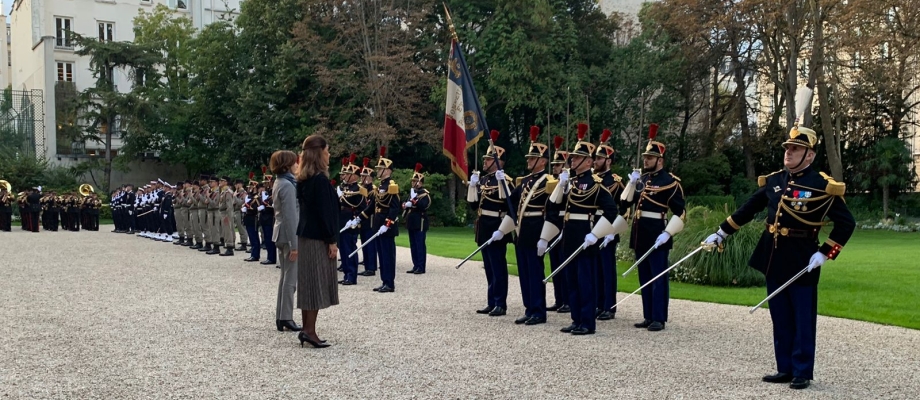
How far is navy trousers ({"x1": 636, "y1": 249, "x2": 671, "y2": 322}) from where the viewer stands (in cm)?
915

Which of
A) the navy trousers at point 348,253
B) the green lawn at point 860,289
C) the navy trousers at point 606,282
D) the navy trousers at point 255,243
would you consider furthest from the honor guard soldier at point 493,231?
the navy trousers at point 255,243

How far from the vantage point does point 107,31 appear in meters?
52.6

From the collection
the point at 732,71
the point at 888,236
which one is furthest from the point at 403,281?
the point at 732,71

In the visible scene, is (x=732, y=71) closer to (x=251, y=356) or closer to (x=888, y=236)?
(x=888, y=236)

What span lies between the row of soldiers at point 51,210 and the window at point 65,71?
21.0m

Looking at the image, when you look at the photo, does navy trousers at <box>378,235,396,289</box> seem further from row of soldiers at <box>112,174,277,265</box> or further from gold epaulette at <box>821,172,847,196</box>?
gold epaulette at <box>821,172,847,196</box>

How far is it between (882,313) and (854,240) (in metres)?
18.2

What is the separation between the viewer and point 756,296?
12.0 meters

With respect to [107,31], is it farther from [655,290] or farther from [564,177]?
[655,290]

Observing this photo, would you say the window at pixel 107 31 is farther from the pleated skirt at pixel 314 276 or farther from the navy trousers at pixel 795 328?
the navy trousers at pixel 795 328

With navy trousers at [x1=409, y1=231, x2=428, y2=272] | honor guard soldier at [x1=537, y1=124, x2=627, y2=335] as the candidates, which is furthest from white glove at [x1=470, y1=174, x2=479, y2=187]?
navy trousers at [x1=409, y1=231, x2=428, y2=272]

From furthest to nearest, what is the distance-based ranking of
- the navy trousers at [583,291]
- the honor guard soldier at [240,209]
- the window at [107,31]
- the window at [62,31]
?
1. the window at [107,31]
2. the window at [62,31]
3. the honor guard soldier at [240,209]
4. the navy trousers at [583,291]

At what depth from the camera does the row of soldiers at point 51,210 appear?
31078mm

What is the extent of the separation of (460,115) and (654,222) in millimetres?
A: 2596
